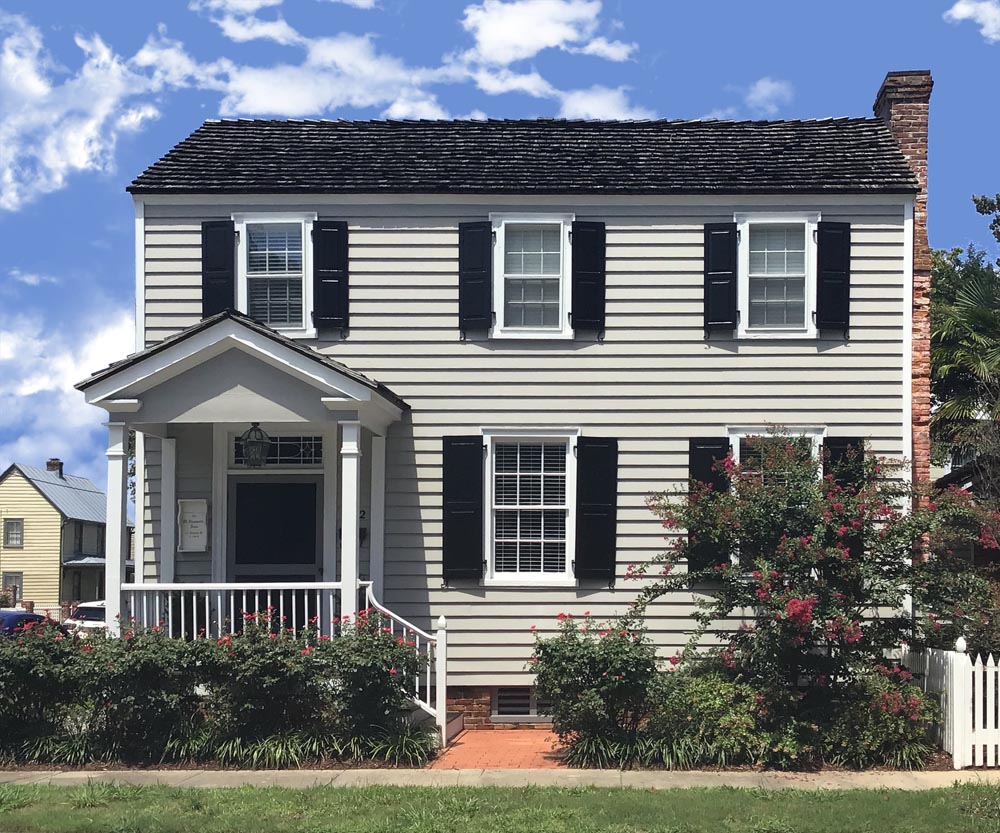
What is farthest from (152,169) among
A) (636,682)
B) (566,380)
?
(636,682)

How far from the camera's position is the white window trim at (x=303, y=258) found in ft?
46.2

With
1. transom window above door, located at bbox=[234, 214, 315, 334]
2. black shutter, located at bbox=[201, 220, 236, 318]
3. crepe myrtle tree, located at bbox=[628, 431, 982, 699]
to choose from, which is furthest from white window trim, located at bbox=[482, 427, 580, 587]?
black shutter, located at bbox=[201, 220, 236, 318]

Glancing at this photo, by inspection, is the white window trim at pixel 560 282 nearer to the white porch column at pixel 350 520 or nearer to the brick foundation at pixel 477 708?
the white porch column at pixel 350 520

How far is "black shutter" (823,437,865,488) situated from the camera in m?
12.2

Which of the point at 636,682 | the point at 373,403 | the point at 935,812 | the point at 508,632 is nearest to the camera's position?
the point at 935,812

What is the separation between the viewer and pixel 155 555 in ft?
45.6

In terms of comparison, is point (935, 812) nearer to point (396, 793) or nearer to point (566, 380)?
point (396, 793)

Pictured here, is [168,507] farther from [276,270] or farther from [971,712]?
[971,712]

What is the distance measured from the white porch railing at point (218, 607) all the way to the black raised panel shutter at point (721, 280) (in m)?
5.34

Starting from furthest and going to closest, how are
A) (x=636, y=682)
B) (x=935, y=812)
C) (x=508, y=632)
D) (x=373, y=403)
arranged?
(x=508, y=632) < (x=373, y=403) < (x=636, y=682) < (x=935, y=812)

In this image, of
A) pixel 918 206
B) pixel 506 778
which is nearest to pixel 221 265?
pixel 506 778

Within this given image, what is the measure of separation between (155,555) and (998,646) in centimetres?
925

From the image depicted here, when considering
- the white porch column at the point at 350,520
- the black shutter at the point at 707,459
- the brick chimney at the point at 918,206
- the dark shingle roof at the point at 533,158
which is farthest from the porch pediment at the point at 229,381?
the brick chimney at the point at 918,206

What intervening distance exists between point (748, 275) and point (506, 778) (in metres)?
6.66
